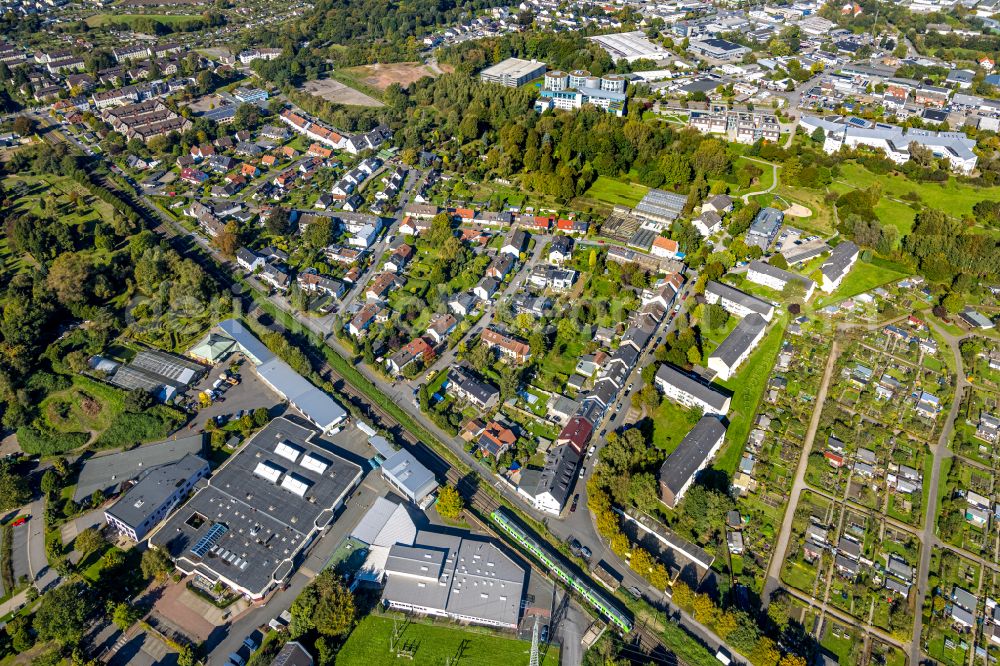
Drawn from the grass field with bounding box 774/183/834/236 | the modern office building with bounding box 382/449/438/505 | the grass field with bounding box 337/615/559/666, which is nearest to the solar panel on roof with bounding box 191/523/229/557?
the modern office building with bounding box 382/449/438/505

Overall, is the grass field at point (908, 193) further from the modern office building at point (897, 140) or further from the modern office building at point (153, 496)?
the modern office building at point (153, 496)

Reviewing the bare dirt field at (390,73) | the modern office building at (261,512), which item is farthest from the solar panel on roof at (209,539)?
the bare dirt field at (390,73)

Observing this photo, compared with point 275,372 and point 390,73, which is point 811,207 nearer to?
point 275,372

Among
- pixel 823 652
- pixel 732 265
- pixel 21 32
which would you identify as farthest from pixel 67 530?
pixel 21 32

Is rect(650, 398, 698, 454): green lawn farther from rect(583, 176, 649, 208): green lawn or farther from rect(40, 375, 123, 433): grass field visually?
rect(40, 375, 123, 433): grass field

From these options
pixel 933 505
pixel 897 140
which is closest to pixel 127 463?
pixel 933 505
